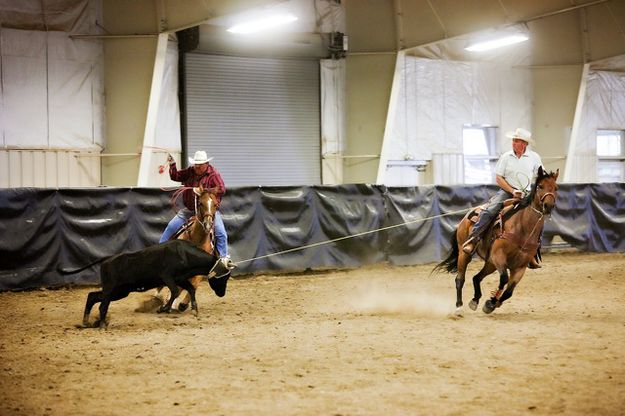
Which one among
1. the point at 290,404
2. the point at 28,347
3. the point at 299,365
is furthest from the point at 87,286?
the point at 290,404

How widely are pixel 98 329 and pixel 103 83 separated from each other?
10.8 m

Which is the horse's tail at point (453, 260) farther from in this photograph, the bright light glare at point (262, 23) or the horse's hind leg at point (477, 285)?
the bright light glare at point (262, 23)

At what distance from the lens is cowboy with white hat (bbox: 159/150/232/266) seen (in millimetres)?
10969

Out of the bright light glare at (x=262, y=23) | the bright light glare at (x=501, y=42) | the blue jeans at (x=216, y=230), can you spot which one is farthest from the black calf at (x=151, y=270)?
the bright light glare at (x=501, y=42)

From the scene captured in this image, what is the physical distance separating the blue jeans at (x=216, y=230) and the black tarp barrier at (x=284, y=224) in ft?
8.00

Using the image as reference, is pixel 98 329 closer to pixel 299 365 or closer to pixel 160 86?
pixel 299 365

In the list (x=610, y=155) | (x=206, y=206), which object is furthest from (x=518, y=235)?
(x=610, y=155)

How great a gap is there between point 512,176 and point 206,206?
4163mm

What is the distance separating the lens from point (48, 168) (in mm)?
18188

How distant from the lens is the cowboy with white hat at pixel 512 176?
10.5 metres

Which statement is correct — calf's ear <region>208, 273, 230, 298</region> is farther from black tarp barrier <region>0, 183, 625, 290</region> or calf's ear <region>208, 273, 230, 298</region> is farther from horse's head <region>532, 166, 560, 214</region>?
horse's head <region>532, 166, 560, 214</region>

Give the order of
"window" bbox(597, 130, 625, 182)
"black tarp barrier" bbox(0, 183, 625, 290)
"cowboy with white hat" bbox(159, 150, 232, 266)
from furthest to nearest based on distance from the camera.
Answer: "window" bbox(597, 130, 625, 182) < "black tarp barrier" bbox(0, 183, 625, 290) < "cowboy with white hat" bbox(159, 150, 232, 266)

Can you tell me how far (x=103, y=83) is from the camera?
62.2 feet

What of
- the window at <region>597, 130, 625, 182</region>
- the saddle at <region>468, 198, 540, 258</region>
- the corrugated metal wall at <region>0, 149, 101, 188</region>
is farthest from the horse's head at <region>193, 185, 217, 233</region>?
the window at <region>597, 130, 625, 182</region>
